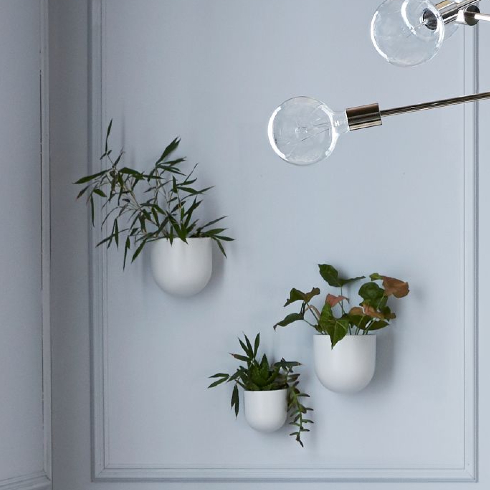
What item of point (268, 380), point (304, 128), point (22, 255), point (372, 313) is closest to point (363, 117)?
point (304, 128)

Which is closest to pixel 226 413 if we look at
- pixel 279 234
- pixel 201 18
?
pixel 279 234

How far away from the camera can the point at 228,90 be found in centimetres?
214

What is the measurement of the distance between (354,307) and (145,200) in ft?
2.16

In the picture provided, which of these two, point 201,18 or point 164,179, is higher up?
point 201,18

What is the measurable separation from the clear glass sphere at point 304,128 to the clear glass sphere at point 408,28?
4.2 inches

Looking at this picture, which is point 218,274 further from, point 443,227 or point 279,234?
point 443,227

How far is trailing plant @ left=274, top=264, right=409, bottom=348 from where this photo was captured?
6.35 ft

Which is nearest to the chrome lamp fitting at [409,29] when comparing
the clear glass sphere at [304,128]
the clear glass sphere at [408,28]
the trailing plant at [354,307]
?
the clear glass sphere at [408,28]

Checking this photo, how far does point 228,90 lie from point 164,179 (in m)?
0.32

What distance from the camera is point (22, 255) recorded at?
200cm

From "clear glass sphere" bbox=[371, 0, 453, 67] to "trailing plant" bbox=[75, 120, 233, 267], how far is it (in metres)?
1.18

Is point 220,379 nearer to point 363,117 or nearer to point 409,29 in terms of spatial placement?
point 363,117

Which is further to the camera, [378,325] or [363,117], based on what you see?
[378,325]

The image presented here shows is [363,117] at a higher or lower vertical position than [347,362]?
higher
